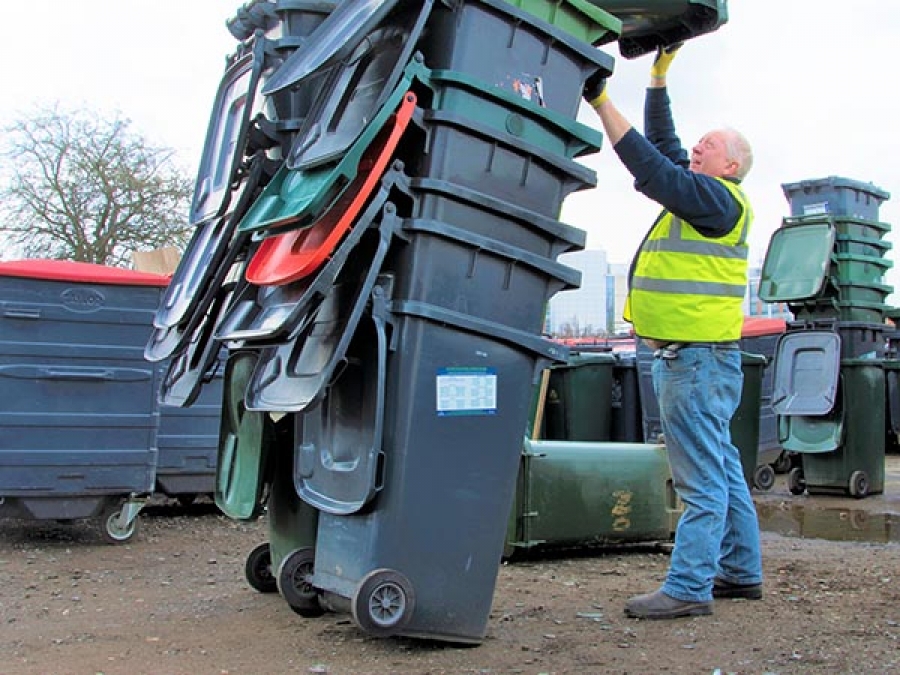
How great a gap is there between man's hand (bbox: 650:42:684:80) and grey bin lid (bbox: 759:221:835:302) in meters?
4.75

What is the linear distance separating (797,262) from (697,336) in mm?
5314

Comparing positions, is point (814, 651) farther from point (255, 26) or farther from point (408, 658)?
point (255, 26)

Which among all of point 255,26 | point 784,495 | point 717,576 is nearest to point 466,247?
point 255,26

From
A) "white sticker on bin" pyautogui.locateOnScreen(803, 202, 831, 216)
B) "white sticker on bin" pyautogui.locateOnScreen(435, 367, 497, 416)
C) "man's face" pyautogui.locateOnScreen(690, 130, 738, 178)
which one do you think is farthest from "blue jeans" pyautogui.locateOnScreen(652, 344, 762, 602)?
"white sticker on bin" pyautogui.locateOnScreen(803, 202, 831, 216)

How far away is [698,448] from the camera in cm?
364

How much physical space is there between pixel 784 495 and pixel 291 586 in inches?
261

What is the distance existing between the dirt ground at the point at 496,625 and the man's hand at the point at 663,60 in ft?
7.05

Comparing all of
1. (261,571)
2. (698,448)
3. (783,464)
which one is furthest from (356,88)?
(783,464)

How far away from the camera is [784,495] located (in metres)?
8.84

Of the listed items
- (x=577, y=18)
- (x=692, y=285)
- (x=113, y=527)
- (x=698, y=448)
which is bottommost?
(x=113, y=527)

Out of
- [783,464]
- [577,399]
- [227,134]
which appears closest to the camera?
[227,134]

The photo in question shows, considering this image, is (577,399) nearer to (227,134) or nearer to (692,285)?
(692,285)

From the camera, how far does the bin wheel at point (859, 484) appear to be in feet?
27.2

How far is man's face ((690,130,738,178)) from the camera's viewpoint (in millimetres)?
3893
